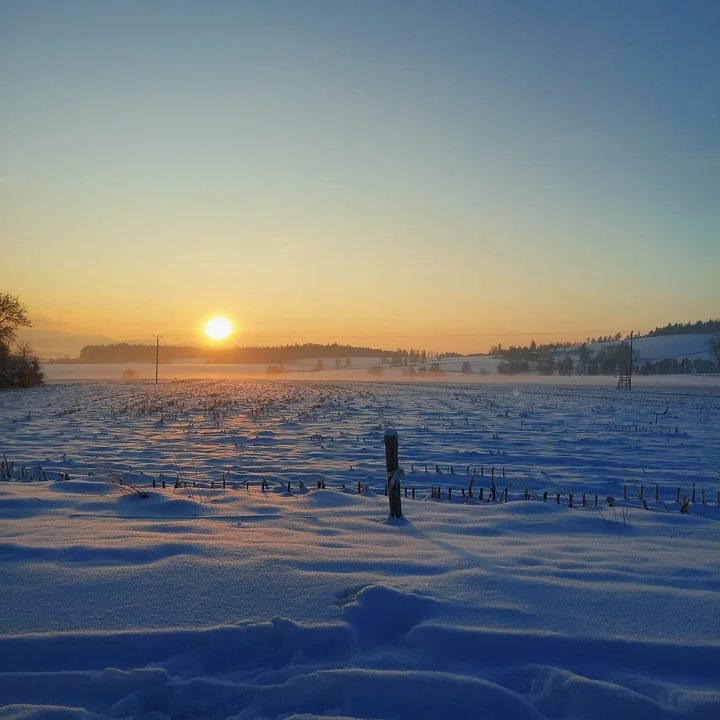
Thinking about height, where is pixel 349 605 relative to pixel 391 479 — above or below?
below

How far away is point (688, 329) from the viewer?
156 metres

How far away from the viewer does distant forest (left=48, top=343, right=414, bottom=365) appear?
15075 cm

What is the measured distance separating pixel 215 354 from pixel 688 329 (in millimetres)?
148788

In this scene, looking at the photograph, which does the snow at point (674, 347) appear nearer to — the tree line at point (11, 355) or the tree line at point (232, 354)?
the tree line at point (232, 354)

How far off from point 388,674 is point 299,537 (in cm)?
228

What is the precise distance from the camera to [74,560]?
399 centimetres

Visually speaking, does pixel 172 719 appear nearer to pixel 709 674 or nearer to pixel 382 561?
pixel 382 561

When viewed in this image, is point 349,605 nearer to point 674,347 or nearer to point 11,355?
point 11,355

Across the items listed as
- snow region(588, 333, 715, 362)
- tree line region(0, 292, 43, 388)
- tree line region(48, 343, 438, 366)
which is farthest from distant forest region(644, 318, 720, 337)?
tree line region(0, 292, 43, 388)

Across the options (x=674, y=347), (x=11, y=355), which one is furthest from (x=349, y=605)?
(x=674, y=347)

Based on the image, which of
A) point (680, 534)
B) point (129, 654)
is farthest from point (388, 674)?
point (680, 534)

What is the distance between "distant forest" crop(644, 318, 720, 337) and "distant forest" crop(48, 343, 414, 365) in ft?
290

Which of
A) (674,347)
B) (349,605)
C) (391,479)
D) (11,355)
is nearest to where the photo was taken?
(349,605)

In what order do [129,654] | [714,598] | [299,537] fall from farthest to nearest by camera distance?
[299,537] < [714,598] < [129,654]
